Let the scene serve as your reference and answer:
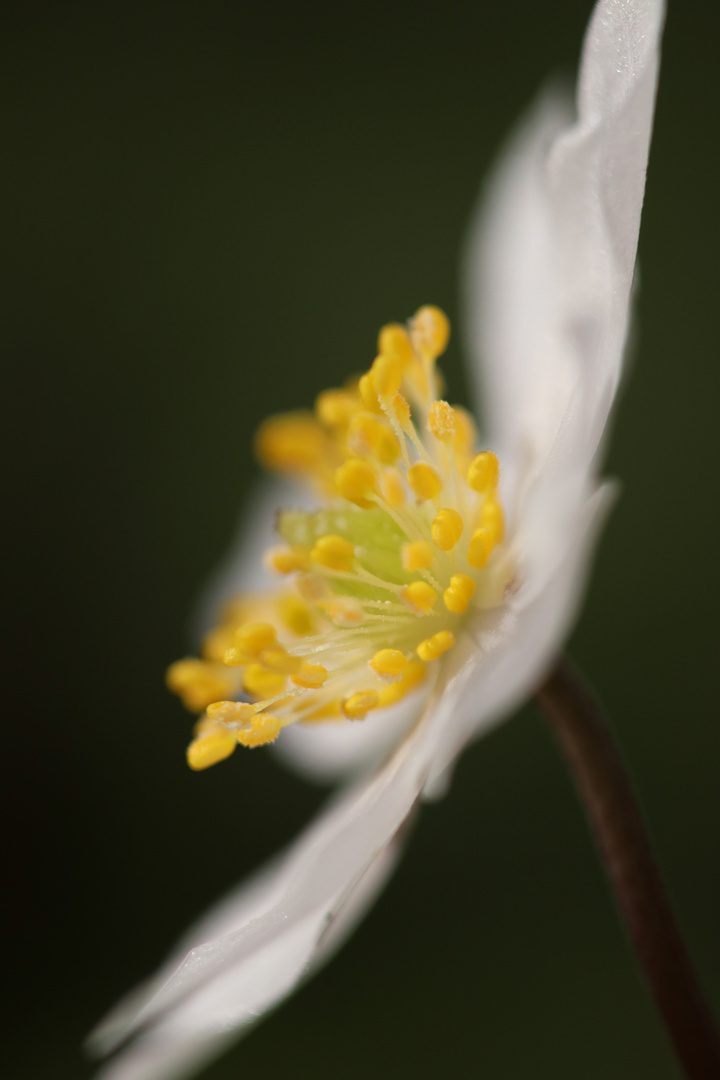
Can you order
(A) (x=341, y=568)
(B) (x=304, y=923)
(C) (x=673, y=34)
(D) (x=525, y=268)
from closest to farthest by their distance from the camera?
(B) (x=304, y=923), (A) (x=341, y=568), (D) (x=525, y=268), (C) (x=673, y=34)

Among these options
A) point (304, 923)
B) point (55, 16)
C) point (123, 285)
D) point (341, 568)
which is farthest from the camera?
point (55, 16)

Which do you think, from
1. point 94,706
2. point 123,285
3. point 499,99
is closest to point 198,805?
point 94,706

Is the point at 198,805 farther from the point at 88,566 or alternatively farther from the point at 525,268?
the point at 525,268

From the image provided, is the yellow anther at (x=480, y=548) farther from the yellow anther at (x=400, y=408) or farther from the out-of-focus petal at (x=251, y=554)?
the out-of-focus petal at (x=251, y=554)

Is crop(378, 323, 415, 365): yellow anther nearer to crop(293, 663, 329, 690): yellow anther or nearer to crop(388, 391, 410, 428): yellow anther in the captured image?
crop(388, 391, 410, 428): yellow anther

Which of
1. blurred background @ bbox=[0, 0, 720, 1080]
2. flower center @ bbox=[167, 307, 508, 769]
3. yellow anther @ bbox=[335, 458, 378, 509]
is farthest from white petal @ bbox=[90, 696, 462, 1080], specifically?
blurred background @ bbox=[0, 0, 720, 1080]

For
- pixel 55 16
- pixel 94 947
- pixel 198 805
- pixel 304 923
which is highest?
pixel 55 16
